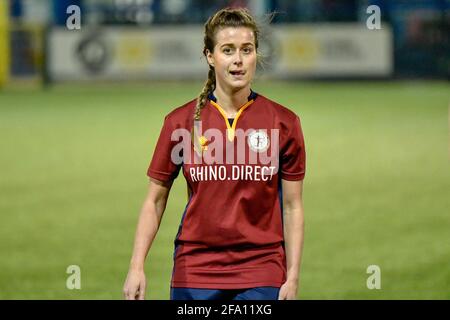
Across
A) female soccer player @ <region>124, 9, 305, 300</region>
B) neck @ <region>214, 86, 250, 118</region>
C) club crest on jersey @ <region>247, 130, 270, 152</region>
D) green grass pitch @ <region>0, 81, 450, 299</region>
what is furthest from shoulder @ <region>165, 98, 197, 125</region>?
green grass pitch @ <region>0, 81, 450, 299</region>

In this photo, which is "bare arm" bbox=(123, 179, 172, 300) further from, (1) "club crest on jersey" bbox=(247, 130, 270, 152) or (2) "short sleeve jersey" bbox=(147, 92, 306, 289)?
(1) "club crest on jersey" bbox=(247, 130, 270, 152)

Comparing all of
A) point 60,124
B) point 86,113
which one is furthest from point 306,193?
point 86,113

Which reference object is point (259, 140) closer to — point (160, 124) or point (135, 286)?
point (135, 286)

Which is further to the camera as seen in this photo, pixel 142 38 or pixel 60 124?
pixel 142 38

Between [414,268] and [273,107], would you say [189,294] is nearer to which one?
[273,107]

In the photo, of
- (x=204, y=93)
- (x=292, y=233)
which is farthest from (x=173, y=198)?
(x=292, y=233)

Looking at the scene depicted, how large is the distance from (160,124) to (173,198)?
6.77 meters

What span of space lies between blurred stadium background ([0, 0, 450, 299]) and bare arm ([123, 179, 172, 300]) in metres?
0.71

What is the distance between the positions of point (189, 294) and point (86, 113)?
16.0 m

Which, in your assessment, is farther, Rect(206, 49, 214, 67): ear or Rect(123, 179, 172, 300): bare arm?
Rect(206, 49, 214, 67): ear

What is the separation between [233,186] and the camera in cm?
396

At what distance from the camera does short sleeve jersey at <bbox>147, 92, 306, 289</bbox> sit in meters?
3.96

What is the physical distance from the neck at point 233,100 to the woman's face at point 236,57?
2 centimetres

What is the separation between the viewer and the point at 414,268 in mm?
7500
